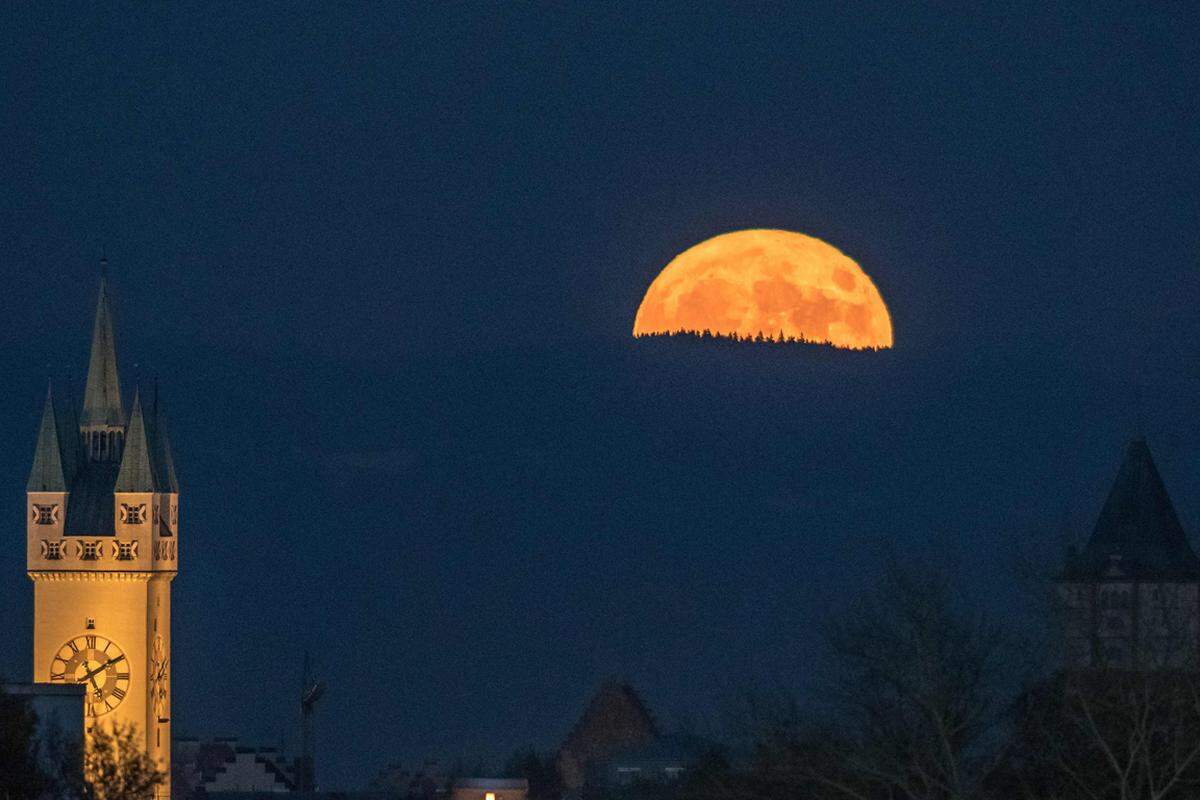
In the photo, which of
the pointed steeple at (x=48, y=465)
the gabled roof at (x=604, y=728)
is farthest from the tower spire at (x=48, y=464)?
the gabled roof at (x=604, y=728)

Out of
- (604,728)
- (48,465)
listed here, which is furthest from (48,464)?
(604,728)

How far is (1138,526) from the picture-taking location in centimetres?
11875

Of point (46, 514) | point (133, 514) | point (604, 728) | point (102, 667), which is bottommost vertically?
point (604, 728)

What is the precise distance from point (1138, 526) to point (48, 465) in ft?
169

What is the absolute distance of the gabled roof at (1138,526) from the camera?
11631 cm

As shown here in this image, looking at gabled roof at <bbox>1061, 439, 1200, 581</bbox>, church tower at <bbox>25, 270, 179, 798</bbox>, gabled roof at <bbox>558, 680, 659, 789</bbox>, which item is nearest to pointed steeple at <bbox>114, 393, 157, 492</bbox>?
church tower at <bbox>25, 270, 179, 798</bbox>

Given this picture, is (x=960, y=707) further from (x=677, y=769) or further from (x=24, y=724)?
(x=677, y=769)

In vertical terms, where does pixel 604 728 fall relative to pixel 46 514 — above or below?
below

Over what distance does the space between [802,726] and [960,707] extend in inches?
113

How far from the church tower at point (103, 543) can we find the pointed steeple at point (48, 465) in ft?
0.14

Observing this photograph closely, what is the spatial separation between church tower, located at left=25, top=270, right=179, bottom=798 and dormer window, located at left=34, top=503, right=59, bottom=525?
0.04 meters

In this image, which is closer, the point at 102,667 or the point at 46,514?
the point at 102,667

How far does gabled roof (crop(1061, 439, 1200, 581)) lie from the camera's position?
116312 millimetres

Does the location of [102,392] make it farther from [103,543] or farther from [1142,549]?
[1142,549]
